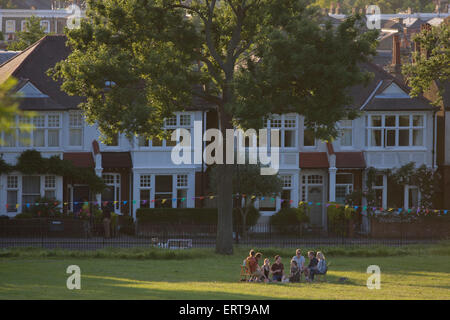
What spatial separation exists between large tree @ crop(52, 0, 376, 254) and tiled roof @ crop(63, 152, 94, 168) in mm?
11363

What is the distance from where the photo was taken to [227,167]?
108ft

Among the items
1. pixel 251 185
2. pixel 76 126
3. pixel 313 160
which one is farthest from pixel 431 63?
pixel 76 126

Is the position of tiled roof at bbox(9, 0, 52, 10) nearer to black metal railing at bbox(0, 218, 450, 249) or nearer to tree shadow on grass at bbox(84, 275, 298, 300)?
black metal railing at bbox(0, 218, 450, 249)

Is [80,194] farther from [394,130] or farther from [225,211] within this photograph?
[394,130]

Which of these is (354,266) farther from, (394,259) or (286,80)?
(286,80)

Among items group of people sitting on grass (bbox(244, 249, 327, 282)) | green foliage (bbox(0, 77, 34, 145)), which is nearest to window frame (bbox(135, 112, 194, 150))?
group of people sitting on grass (bbox(244, 249, 327, 282))

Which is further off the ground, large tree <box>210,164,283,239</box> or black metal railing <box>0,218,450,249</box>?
large tree <box>210,164,283,239</box>

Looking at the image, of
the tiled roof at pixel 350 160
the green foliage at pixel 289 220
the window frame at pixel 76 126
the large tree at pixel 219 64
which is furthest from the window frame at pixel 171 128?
the large tree at pixel 219 64

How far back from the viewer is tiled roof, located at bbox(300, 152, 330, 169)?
4516 cm

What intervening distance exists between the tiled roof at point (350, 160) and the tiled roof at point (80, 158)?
13.7m

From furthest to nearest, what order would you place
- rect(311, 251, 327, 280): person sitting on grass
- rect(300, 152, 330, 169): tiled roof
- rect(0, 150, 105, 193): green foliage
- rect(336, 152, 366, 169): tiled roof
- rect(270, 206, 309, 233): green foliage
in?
rect(300, 152, 330, 169): tiled roof < rect(336, 152, 366, 169): tiled roof < rect(270, 206, 309, 233): green foliage < rect(0, 150, 105, 193): green foliage < rect(311, 251, 327, 280): person sitting on grass

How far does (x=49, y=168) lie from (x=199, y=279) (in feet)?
60.7

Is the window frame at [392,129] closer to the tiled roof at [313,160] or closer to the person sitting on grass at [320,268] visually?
the tiled roof at [313,160]

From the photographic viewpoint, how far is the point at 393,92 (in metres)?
46.1
